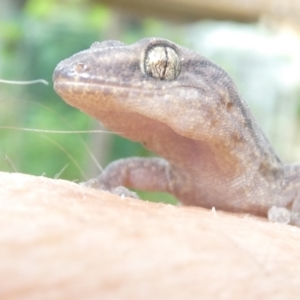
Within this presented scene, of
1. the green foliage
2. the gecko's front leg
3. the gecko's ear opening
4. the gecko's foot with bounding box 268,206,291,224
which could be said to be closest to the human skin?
the gecko's ear opening

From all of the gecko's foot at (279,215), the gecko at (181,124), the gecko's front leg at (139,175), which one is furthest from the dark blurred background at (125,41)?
the gecko's foot at (279,215)

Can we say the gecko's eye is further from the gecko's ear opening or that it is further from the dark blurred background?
the dark blurred background

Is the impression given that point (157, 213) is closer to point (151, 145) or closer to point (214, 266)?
point (214, 266)

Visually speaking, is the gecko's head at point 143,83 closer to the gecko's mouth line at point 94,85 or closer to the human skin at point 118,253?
the gecko's mouth line at point 94,85

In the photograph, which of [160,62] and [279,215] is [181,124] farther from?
[279,215]

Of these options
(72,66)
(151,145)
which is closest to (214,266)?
(72,66)

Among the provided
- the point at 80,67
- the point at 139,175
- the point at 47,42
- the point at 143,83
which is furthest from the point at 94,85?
the point at 47,42
